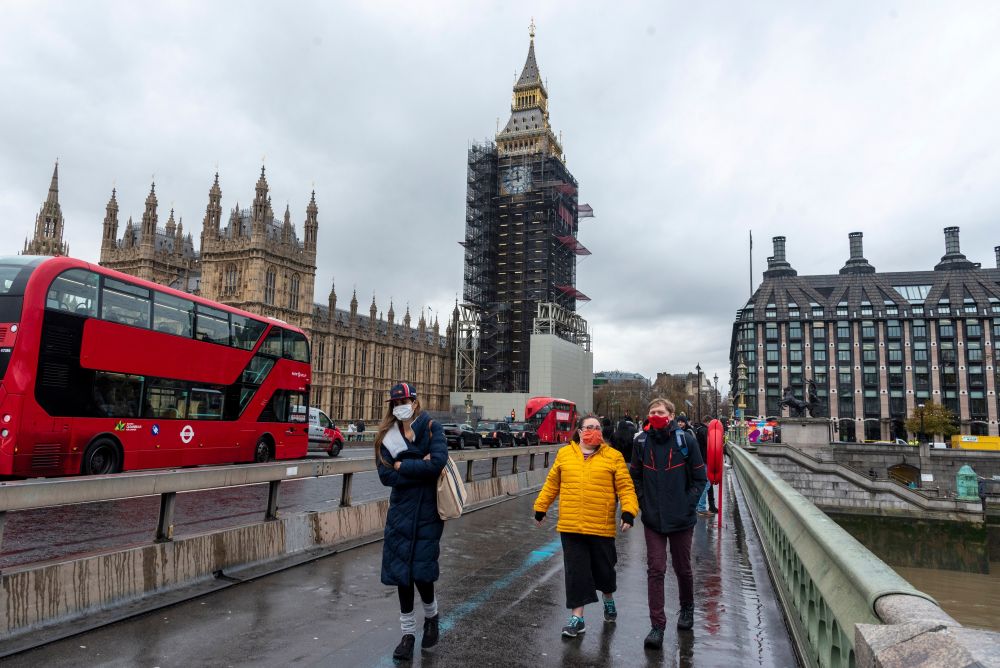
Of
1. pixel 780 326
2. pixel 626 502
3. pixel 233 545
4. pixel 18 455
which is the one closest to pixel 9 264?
pixel 18 455

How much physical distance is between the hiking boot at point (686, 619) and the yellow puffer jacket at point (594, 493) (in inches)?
38.1

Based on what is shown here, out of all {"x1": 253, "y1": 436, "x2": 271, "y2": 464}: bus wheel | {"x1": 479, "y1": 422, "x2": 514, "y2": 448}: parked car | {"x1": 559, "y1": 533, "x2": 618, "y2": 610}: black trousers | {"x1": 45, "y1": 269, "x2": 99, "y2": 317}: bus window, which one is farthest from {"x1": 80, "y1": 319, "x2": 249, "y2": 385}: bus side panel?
{"x1": 479, "y1": 422, "x2": 514, "y2": 448}: parked car

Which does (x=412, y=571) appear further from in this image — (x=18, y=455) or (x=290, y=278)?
(x=290, y=278)

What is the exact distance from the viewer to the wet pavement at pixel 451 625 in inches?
180

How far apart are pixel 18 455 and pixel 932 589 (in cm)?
3173

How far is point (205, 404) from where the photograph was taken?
16.1 metres

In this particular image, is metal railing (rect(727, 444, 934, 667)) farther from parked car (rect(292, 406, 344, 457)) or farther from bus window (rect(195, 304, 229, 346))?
parked car (rect(292, 406, 344, 457))

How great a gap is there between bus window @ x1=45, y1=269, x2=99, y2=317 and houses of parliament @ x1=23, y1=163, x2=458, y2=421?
166 ft

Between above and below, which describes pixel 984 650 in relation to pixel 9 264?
below

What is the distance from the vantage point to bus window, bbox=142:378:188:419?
14.3m

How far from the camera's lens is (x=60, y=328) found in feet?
39.6

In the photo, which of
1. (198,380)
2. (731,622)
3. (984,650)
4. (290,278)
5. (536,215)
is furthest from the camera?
(536,215)

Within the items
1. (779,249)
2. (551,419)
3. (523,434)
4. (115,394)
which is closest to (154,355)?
(115,394)

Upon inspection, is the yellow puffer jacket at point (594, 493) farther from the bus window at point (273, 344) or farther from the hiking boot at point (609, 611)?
the bus window at point (273, 344)
